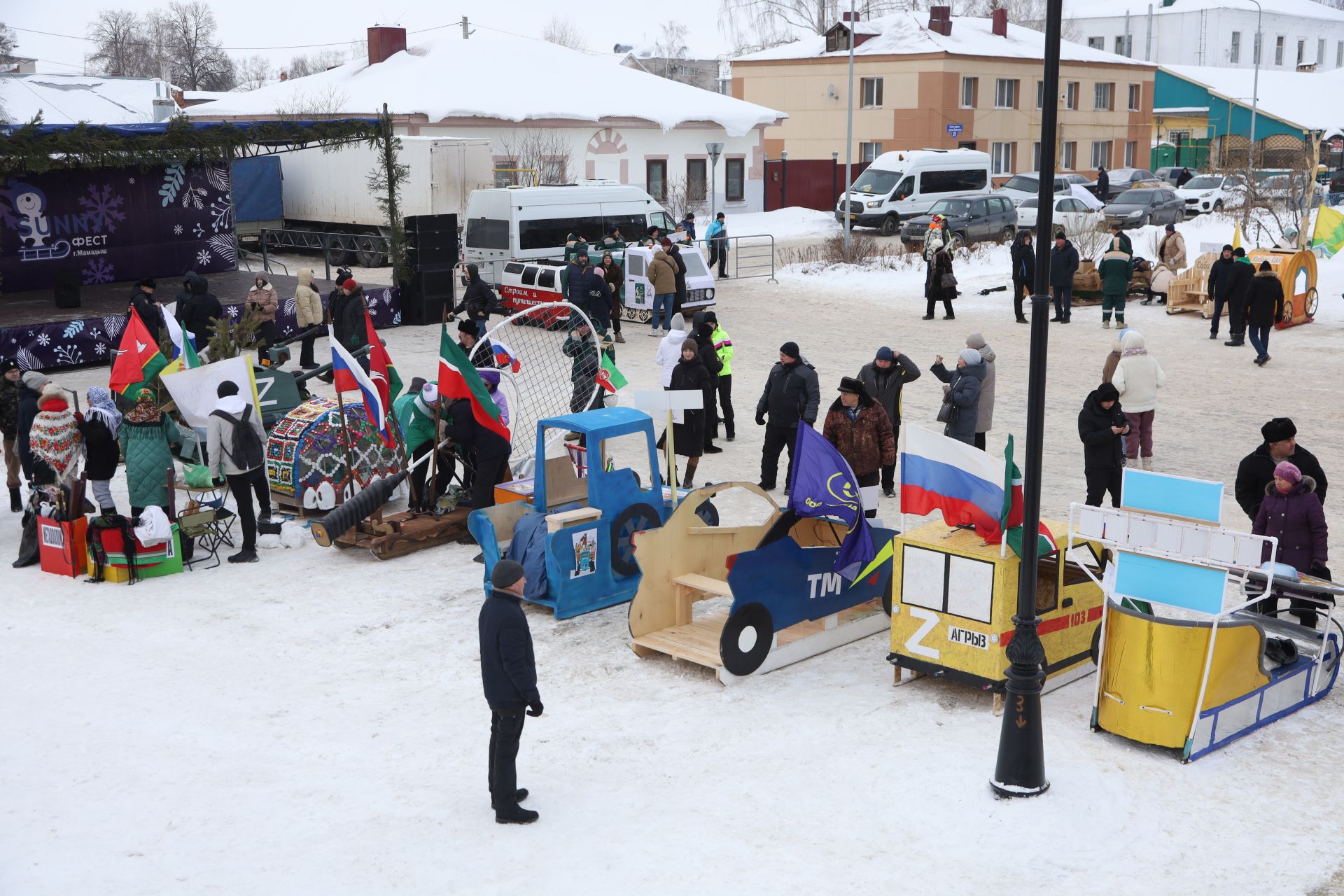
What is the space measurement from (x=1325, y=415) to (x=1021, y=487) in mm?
9789

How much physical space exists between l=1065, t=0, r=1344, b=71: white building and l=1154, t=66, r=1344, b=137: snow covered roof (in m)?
6.87

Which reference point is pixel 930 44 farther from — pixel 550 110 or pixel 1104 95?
pixel 550 110

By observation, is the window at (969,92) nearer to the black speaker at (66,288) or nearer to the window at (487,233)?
the window at (487,233)

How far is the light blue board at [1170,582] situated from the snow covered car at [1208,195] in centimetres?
3515

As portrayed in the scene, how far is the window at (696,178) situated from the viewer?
4391 centimetres

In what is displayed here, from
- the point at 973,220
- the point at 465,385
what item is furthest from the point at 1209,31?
the point at 465,385

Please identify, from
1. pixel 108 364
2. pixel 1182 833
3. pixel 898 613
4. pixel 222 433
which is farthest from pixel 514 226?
pixel 1182 833

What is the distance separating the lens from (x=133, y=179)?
26.2 m

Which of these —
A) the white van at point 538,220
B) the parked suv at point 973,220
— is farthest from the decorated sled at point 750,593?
the parked suv at point 973,220

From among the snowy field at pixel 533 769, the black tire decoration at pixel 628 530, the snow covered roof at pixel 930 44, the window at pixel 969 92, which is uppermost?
the snow covered roof at pixel 930 44

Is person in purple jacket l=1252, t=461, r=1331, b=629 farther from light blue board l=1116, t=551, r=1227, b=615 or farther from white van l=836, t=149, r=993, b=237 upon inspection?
white van l=836, t=149, r=993, b=237

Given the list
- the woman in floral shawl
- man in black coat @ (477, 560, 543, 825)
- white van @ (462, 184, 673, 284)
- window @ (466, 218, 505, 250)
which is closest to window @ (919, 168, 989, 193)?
white van @ (462, 184, 673, 284)

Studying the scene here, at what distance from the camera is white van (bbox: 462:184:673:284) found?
23.9m

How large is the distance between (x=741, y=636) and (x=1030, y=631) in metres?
2.08
